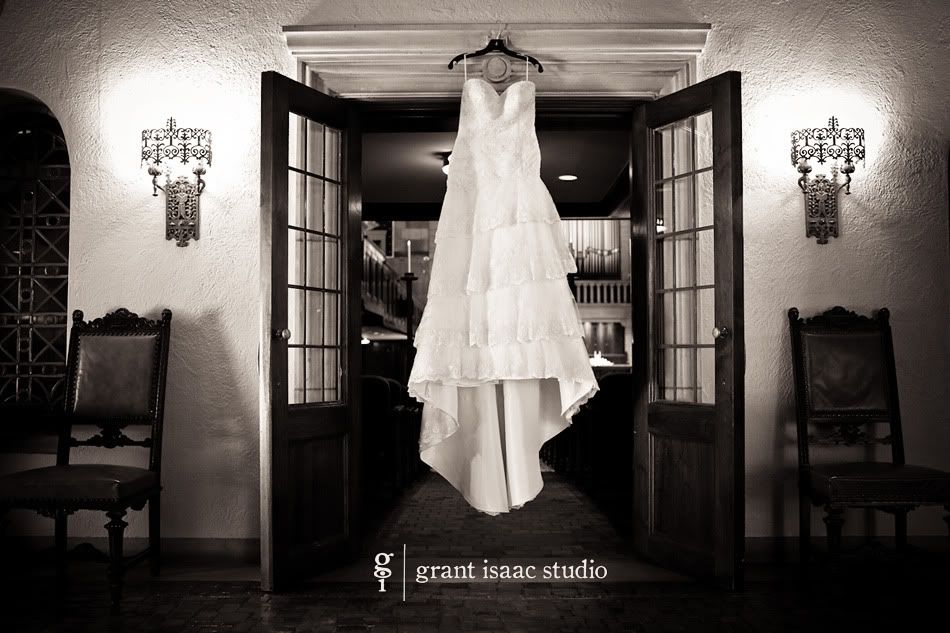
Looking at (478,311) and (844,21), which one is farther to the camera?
(844,21)

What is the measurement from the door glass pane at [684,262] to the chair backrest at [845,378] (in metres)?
0.52

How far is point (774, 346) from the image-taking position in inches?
154

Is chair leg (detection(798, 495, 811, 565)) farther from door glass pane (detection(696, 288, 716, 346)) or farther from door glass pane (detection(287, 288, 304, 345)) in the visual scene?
door glass pane (detection(287, 288, 304, 345))

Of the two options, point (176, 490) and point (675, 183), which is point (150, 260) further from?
point (675, 183)

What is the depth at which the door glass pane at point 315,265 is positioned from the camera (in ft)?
11.9

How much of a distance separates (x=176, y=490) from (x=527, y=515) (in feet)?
7.37

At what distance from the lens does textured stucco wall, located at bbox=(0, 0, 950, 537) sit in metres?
3.92

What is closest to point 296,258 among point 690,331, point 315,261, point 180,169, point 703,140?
point 315,261

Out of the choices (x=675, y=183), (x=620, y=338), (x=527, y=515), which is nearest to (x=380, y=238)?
(x=620, y=338)

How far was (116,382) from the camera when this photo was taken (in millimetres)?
3666

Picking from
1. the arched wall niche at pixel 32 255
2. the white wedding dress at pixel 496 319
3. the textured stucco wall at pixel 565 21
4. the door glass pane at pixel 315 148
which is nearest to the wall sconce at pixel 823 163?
the textured stucco wall at pixel 565 21

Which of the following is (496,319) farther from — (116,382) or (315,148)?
(116,382)

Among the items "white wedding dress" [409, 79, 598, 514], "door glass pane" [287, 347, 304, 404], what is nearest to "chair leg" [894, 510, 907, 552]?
"white wedding dress" [409, 79, 598, 514]

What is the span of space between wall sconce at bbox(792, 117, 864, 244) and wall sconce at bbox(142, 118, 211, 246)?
3079mm
